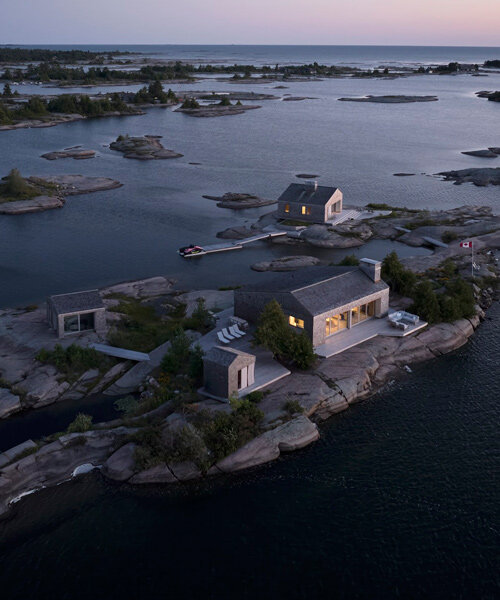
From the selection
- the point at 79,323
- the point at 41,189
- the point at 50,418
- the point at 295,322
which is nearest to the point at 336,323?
the point at 295,322

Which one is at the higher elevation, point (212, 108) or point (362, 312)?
point (212, 108)

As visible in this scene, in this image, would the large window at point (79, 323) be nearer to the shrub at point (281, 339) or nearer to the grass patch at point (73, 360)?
the grass patch at point (73, 360)

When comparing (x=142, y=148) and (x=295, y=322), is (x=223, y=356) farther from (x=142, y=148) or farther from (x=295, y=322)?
(x=142, y=148)

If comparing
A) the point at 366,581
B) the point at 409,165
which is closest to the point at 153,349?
the point at 366,581

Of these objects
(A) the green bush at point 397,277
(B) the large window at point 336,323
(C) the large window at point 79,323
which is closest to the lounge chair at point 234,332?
(B) the large window at point 336,323

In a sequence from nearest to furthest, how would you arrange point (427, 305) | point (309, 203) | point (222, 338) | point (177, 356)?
point (177, 356), point (222, 338), point (427, 305), point (309, 203)

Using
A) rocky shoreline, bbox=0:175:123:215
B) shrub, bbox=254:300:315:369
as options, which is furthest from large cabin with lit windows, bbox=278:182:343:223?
shrub, bbox=254:300:315:369

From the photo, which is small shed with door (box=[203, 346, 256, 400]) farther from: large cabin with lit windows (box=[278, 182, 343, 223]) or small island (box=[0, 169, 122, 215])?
small island (box=[0, 169, 122, 215])
